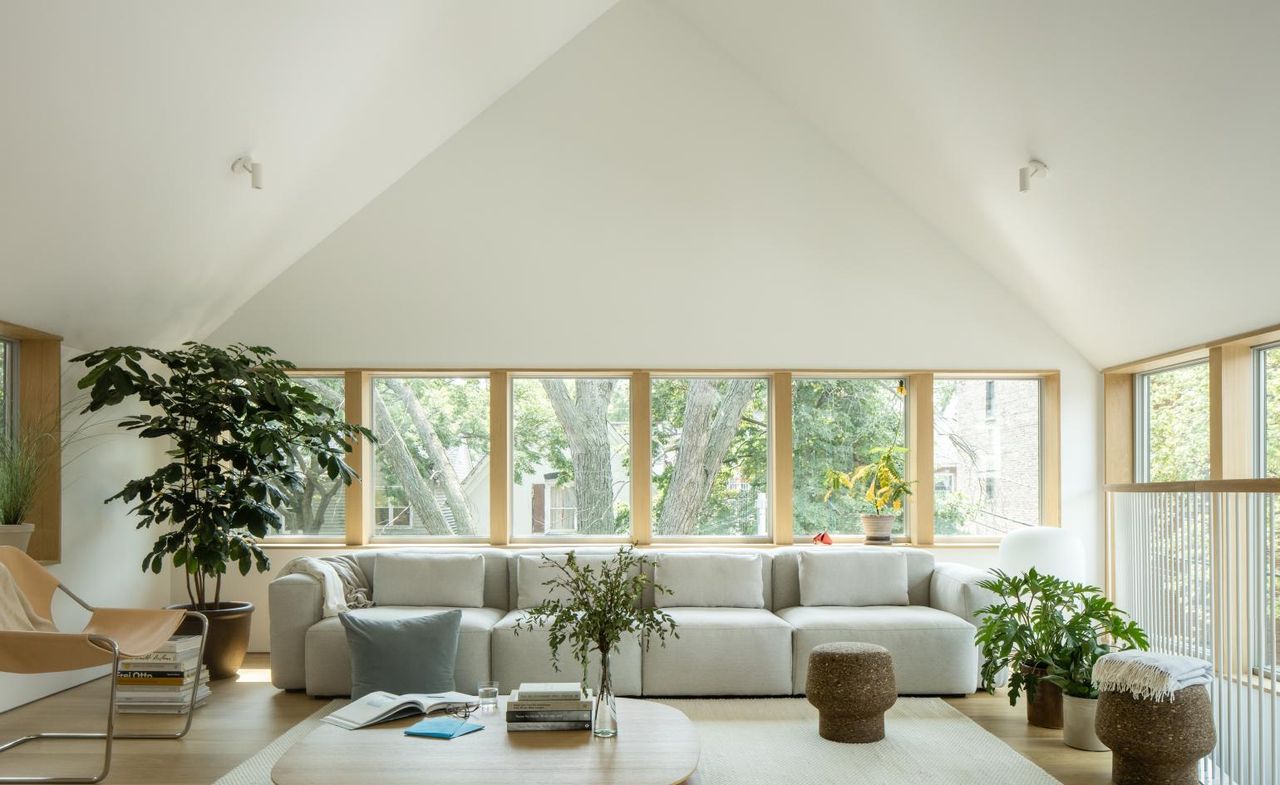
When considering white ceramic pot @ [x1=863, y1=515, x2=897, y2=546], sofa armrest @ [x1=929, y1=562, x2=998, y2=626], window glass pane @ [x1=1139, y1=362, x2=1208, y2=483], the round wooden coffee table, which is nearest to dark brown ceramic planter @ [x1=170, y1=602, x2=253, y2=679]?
the round wooden coffee table

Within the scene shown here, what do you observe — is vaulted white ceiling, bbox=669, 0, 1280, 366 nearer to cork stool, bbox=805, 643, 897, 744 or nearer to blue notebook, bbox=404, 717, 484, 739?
cork stool, bbox=805, 643, 897, 744

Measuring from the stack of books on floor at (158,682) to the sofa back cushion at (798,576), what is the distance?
10.0ft

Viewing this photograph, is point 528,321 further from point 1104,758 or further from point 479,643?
point 1104,758

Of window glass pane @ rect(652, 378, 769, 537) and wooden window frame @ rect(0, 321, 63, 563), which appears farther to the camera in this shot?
window glass pane @ rect(652, 378, 769, 537)

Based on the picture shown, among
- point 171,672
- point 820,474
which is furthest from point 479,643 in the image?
point 820,474

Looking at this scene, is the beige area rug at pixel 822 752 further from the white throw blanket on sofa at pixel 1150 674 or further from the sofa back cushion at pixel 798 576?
the sofa back cushion at pixel 798 576

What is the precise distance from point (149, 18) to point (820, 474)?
15.0 feet

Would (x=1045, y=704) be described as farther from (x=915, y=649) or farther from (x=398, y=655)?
(x=398, y=655)

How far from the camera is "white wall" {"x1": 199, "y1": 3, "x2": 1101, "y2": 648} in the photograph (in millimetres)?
5977

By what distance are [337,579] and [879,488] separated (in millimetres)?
3353

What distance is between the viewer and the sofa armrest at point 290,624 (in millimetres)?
5008

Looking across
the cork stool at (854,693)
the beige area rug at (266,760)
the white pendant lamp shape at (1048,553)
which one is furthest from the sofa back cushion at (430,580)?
the white pendant lamp shape at (1048,553)

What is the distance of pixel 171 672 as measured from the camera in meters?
4.68

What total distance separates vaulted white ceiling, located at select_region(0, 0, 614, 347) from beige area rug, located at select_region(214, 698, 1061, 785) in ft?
7.82
